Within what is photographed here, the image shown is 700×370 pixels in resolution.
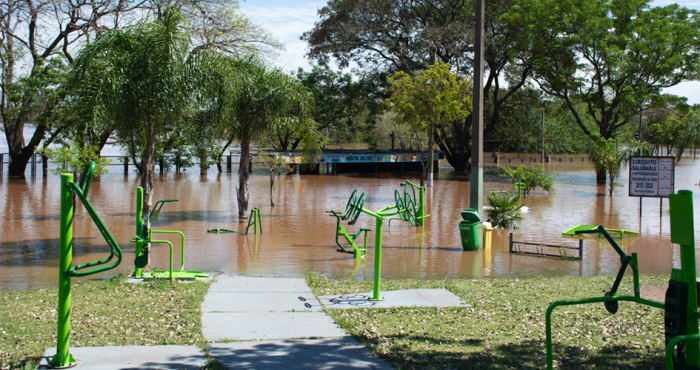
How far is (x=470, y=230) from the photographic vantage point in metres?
11.7

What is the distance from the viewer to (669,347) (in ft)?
10.1

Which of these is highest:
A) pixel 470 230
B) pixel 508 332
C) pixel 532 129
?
pixel 532 129

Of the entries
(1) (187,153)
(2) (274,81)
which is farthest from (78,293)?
(1) (187,153)

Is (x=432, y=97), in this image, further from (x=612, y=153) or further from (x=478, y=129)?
(x=478, y=129)

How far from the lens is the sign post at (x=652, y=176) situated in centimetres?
1672

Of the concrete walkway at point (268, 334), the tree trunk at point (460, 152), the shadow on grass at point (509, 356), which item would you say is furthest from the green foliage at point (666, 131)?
the shadow on grass at point (509, 356)

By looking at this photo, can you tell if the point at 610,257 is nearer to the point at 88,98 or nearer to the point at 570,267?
the point at 570,267

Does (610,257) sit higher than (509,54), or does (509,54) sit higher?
(509,54)

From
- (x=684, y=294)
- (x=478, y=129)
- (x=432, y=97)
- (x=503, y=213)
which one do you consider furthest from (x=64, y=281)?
(x=432, y=97)

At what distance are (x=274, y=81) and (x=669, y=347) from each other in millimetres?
13280

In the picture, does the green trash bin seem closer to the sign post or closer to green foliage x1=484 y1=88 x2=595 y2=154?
the sign post

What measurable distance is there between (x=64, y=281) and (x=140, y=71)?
7.29 m

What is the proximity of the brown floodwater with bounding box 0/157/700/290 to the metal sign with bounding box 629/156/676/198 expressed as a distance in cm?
92

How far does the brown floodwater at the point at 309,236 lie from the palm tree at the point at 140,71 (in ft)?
9.59
